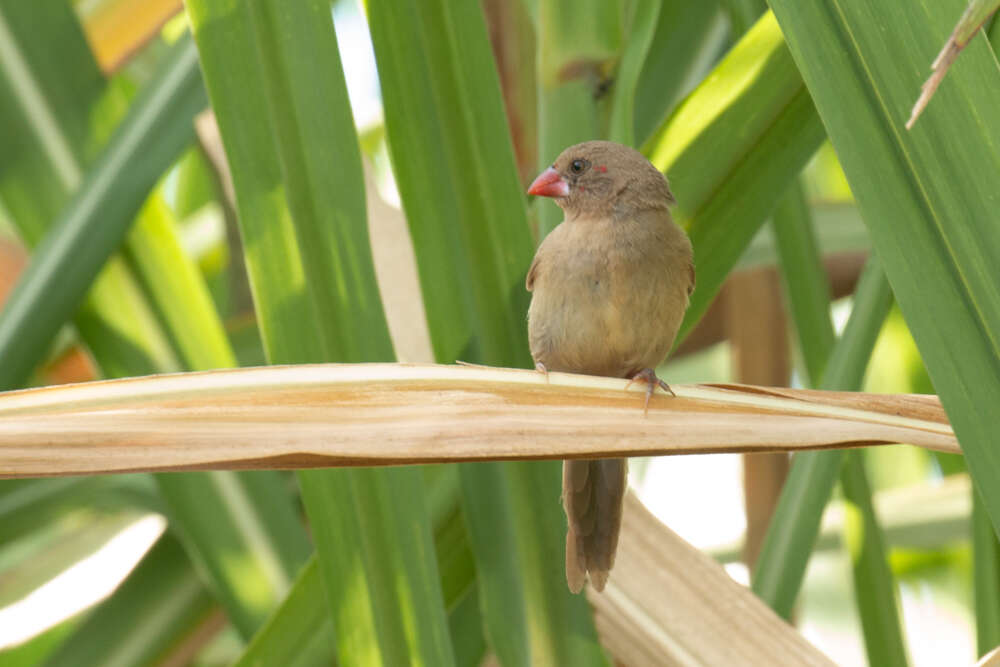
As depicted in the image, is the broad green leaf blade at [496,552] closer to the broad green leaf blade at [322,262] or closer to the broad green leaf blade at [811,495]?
the broad green leaf blade at [322,262]

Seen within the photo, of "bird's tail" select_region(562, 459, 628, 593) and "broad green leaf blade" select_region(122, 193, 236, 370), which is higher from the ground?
"broad green leaf blade" select_region(122, 193, 236, 370)

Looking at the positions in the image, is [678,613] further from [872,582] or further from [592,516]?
[872,582]

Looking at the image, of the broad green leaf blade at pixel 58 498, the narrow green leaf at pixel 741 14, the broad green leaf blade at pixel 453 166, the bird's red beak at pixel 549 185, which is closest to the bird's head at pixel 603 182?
the bird's red beak at pixel 549 185

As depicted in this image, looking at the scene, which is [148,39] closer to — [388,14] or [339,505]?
[388,14]

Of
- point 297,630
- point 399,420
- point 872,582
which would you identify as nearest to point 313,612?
point 297,630

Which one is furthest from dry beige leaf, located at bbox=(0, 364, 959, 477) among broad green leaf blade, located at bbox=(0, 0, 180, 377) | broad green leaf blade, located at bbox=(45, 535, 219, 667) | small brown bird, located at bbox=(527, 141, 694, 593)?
broad green leaf blade, located at bbox=(45, 535, 219, 667)

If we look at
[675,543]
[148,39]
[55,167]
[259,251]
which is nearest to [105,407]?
[259,251]

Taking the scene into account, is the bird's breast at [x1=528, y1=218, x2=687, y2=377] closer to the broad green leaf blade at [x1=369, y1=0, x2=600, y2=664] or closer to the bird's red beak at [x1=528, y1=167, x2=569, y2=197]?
the bird's red beak at [x1=528, y1=167, x2=569, y2=197]
